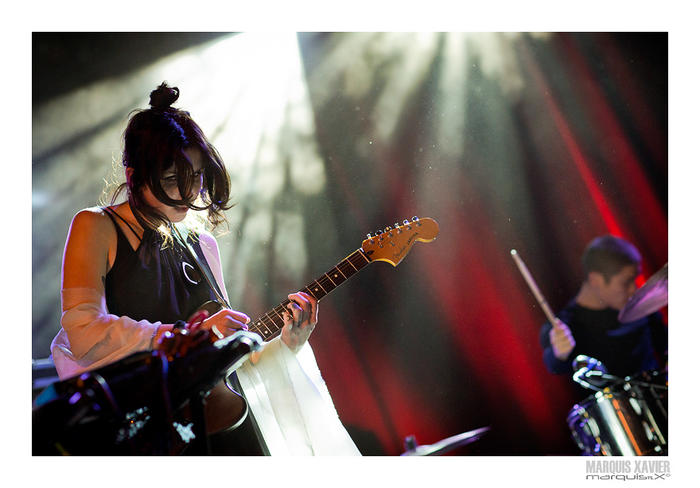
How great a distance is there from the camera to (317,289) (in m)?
2.19

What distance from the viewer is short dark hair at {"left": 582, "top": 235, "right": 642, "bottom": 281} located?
8.46 feet

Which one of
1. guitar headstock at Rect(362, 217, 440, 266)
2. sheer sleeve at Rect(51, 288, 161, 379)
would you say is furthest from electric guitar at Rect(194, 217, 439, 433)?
sheer sleeve at Rect(51, 288, 161, 379)

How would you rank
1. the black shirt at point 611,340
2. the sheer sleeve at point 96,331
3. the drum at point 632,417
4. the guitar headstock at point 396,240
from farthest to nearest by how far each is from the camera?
the black shirt at point 611,340
the guitar headstock at point 396,240
the drum at point 632,417
the sheer sleeve at point 96,331

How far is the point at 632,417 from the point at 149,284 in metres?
1.79

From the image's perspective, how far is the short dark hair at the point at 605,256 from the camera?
2.58 metres

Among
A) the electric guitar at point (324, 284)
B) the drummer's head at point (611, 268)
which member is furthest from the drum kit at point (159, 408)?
the drummer's head at point (611, 268)

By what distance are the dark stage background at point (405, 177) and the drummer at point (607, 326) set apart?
0.06 m

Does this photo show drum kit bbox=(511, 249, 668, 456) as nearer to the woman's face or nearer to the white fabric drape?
the white fabric drape

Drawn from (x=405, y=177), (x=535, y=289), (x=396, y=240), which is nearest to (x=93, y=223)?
(x=396, y=240)

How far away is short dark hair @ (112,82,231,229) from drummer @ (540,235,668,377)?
155 centimetres

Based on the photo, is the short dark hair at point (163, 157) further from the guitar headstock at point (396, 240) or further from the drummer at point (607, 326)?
the drummer at point (607, 326)

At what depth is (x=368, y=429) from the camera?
267 centimetres

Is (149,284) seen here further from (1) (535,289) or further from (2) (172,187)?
(1) (535,289)

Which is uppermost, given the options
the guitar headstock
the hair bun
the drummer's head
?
the hair bun
